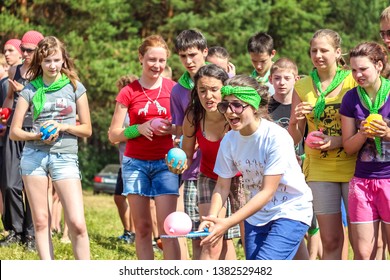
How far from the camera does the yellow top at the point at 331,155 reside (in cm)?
725

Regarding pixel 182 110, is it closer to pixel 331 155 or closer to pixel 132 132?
pixel 132 132

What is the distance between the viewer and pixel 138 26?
32875 millimetres

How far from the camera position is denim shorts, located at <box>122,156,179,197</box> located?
775 cm

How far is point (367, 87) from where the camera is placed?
6.91m

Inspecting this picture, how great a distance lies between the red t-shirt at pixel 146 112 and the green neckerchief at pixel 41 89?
565mm

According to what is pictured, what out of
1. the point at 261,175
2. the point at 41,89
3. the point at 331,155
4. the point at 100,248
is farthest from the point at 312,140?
the point at 100,248

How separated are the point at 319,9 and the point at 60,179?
2954 cm

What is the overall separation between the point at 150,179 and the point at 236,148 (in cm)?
177

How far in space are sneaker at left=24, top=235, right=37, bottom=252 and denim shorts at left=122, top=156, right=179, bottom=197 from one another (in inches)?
91.2

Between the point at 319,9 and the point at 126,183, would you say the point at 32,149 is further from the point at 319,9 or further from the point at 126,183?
the point at 319,9

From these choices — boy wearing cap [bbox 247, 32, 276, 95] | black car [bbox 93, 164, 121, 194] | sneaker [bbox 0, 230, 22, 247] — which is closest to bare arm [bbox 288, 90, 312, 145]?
boy wearing cap [bbox 247, 32, 276, 95]

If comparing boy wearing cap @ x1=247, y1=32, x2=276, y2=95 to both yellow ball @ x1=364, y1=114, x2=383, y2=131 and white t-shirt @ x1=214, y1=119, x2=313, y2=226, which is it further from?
white t-shirt @ x1=214, y1=119, x2=313, y2=226

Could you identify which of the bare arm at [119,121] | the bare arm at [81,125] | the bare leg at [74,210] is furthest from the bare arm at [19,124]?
the bare arm at [119,121]
